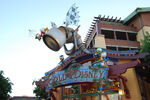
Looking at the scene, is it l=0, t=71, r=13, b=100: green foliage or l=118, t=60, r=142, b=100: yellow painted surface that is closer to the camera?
l=118, t=60, r=142, b=100: yellow painted surface

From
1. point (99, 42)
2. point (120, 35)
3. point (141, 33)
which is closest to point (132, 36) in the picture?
point (141, 33)

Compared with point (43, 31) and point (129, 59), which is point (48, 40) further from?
point (129, 59)

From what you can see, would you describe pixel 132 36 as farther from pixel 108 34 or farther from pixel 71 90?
pixel 71 90

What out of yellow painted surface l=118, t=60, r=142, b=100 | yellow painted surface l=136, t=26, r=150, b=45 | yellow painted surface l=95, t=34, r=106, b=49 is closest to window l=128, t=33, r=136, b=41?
yellow painted surface l=136, t=26, r=150, b=45

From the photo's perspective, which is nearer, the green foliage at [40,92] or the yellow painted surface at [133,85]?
the yellow painted surface at [133,85]

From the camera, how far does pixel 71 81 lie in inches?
408

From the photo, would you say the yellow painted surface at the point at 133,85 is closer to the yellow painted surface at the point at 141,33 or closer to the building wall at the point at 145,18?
the yellow painted surface at the point at 141,33

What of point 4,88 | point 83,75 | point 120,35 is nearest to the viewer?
point 83,75

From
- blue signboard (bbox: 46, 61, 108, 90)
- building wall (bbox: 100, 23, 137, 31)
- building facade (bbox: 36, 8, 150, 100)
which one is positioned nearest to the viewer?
blue signboard (bbox: 46, 61, 108, 90)

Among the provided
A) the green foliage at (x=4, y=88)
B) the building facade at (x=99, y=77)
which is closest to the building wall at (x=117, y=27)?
the building facade at (x=99, y=77)

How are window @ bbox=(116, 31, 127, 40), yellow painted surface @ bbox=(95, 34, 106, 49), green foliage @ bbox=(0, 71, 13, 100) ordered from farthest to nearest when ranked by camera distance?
window @ bbox=(116, 31, 127, 40)
green foliage @ bbox=(0, 71, 13, 100)
yellow painted surface @ bbox=(95, 34, 106, 49)

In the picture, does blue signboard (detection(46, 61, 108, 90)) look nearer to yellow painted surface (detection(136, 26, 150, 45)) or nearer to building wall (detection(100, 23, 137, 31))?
building wall (detection(100, 23, 137, 31))

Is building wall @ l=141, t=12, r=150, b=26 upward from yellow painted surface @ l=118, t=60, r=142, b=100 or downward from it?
upward

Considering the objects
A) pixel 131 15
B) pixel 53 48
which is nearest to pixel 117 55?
pixel 53 48
